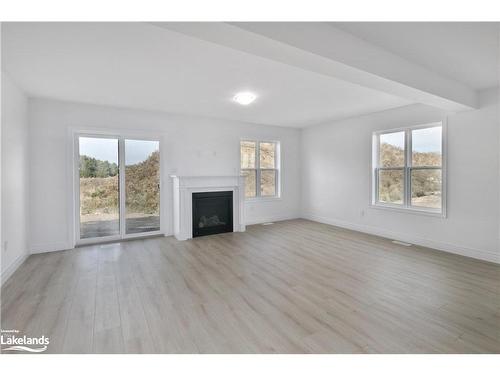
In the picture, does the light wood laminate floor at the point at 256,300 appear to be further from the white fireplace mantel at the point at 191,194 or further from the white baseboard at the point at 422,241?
the white fireplace mantel at the point at 191,194

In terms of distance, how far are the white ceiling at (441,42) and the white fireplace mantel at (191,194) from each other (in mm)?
3788

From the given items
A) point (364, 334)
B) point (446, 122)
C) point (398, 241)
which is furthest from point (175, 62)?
point (398, 241)

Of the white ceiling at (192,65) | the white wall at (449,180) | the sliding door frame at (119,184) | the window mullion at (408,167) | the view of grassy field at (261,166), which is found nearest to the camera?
the white ceiling at (192,65)

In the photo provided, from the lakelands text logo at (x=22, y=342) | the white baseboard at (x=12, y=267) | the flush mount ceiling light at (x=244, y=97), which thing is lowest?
the lakelands text logo at (x=22, y=342)

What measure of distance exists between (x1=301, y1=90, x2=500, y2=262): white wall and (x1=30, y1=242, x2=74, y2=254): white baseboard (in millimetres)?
5441

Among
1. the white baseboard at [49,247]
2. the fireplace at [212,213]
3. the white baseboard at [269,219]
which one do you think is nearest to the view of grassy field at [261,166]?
the white baseboard at [269,219]

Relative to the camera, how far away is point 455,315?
2.27 metres

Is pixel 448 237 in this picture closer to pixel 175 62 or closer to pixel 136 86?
pixel 175 62

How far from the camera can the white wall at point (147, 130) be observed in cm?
420

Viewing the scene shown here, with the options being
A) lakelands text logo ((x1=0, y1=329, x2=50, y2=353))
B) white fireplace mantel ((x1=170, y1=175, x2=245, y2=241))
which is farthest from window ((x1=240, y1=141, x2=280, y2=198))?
lakelands text logo ((x1=0, y1=329, x2=50, y2=353))

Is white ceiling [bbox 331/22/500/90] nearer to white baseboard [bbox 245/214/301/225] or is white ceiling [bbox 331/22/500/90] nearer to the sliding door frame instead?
the sliding door frame

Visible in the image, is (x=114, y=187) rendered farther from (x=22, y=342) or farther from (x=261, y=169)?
(x=261, y=169)

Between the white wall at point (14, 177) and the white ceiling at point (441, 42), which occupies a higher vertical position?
the white ceiling at point (441, 42)
